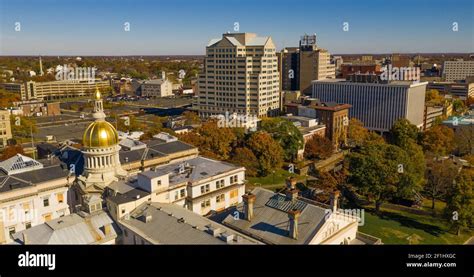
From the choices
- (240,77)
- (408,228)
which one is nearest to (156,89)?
(240,77)

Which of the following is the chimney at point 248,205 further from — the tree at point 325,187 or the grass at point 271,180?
the grass at point 271,180

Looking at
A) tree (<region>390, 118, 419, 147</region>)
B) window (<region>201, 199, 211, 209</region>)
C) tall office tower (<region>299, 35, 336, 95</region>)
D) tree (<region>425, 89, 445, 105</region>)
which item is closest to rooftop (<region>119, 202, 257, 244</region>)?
window (<region>201, 199, 211, 209</region>)

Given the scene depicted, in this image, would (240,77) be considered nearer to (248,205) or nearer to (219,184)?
(219,184)

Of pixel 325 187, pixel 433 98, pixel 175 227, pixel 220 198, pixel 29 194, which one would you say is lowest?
pixel 325 187

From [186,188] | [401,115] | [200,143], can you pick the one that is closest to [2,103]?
[200,143]

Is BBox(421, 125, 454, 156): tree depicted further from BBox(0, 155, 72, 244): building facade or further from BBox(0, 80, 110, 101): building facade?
BBox(0, 80, 110, 101): building facade
